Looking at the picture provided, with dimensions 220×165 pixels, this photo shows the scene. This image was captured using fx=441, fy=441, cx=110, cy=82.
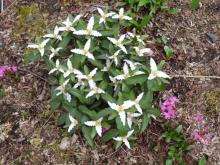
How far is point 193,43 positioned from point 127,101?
4.11ft

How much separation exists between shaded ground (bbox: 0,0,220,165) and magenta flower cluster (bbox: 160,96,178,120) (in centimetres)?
12

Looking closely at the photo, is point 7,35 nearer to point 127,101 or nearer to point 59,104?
point 59,104

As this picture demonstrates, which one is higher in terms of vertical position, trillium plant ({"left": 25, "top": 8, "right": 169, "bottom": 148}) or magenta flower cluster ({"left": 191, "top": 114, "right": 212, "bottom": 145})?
trillium plant ({"left": 25, "top": 8, "right": 169, "bottom": 148})

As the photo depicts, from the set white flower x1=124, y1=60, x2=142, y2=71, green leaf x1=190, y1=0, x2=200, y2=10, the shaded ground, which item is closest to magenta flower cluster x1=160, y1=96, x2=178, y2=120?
the shaded ground

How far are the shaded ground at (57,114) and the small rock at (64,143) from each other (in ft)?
0.07

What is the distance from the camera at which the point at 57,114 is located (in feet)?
12.2

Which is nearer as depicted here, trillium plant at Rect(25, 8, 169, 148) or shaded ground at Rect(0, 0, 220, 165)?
trillium plant at Rect(25, 8, 169, 148)

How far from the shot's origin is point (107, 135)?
3.45m

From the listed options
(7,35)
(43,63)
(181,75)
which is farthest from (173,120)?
(7,35)

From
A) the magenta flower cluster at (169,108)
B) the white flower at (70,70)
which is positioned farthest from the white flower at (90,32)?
the magenta flower cluster at (169,108)

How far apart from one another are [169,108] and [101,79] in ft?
2.23

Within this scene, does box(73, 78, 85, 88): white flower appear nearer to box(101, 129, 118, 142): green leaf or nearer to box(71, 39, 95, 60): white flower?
box(71, 39, 95, 60): white flower

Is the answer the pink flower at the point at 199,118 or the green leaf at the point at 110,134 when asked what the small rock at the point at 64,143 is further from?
the pink flower at the point at 199,118

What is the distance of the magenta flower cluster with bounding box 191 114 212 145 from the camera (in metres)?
3.65
